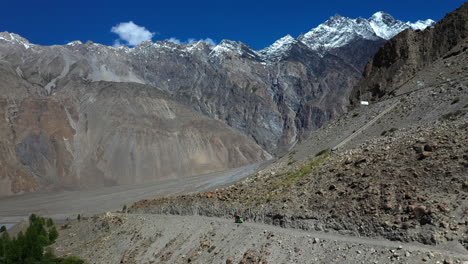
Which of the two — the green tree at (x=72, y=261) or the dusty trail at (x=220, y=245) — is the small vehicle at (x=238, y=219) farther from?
the green tree at (x=72, y=261)

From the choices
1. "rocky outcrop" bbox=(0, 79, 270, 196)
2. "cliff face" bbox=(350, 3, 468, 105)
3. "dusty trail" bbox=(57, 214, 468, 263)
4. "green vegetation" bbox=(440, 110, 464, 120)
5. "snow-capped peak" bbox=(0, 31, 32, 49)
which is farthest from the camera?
"snow-capped peak" bbox=(0, 31, 32, 49)

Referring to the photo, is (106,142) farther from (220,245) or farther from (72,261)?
(220,245)

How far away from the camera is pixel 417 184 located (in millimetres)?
14219

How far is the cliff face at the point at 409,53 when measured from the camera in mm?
47688

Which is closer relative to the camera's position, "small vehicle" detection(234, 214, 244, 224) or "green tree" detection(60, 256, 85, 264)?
"small vehicle" detection(234, 214, 244, 224)

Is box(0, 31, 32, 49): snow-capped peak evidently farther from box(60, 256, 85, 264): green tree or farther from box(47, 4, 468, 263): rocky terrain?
box(47, 4, 468, 263): rocky terrain

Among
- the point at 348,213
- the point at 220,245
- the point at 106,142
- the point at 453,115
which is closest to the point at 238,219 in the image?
the point at 220,245

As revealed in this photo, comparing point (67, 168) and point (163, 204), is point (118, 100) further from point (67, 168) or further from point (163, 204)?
point (163, 204)

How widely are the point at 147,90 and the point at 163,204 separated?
425 ft

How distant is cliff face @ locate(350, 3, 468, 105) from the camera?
47688mm

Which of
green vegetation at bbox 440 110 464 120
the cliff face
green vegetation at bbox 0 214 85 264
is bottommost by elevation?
green vegetation at bbox 0 214 85 264

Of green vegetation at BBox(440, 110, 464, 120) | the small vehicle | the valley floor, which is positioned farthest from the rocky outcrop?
green vegetation at BBox(440, 110, 464, 120)

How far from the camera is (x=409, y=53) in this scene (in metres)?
50.9

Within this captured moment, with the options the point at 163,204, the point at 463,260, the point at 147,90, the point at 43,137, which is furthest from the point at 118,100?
the point at 463,260
